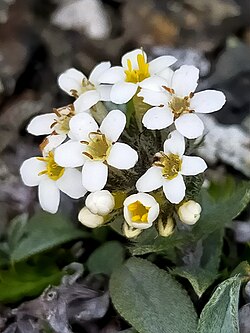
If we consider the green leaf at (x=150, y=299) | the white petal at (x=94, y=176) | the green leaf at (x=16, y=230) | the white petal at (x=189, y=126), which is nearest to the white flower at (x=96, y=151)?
the white petal at (x=94, y=176)

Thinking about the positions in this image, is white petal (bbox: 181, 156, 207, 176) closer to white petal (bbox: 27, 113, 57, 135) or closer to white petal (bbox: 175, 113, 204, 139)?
white petal (bbox: 175, 113, 204, 139)

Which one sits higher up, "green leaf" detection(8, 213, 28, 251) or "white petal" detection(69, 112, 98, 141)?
"white petal" detection(69, 112, 98, 141)

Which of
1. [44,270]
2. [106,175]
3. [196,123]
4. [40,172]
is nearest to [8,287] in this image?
[44,270]

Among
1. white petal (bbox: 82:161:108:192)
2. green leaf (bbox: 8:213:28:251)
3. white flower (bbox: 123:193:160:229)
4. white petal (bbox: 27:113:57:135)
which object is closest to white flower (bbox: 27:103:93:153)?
white petal (bbox: 27:113:57:135)

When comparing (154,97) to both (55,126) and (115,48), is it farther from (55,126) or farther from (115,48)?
(115,48)

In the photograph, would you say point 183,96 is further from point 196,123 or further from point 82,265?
point 82,265

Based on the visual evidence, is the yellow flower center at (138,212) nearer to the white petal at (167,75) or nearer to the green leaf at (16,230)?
the white petal at (167,75)
